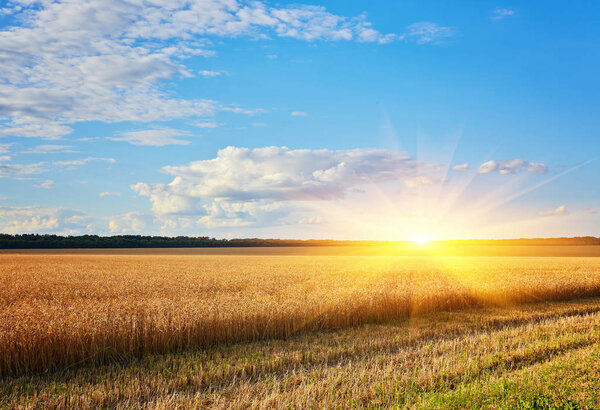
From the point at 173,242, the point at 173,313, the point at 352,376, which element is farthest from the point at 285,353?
the point at 173,242

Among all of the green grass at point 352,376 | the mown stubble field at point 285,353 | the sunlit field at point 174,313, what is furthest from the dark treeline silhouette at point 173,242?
the green grass at point 352,376

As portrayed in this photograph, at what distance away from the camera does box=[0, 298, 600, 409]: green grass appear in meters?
6.68

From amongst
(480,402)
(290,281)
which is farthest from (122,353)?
(290,281)

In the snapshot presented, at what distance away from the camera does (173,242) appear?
344ft

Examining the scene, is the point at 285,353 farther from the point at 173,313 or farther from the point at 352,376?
the point at 173,313

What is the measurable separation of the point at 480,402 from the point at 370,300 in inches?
289

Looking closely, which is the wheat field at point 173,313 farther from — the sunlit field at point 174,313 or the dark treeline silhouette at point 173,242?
the dark treeline silhouette at point 173,242

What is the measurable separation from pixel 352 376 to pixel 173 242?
102m

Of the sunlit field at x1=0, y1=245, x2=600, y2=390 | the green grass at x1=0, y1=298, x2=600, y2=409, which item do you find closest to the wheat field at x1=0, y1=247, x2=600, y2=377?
the sunlit field at x1=0, y1=245, x2=600, y2=390

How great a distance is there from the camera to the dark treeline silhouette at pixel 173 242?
92.5m

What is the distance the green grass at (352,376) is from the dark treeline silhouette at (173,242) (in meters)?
97.9

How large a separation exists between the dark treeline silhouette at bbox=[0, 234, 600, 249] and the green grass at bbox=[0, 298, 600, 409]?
321ft

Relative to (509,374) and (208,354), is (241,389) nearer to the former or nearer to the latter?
→ (208,354)

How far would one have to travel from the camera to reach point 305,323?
11.9 m
